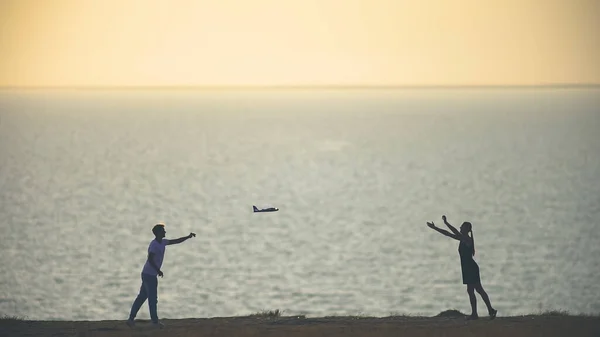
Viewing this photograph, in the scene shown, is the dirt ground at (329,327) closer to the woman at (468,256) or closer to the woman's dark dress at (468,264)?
the woman at (468,256)

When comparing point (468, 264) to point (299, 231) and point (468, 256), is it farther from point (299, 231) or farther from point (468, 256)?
point (299, 231)

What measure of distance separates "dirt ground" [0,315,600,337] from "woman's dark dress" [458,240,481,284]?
76cm

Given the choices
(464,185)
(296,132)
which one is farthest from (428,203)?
(296,132)

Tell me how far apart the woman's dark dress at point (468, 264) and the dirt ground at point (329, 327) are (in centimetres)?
76

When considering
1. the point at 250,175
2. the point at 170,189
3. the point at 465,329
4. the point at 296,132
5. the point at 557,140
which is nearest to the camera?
the point at 465,329

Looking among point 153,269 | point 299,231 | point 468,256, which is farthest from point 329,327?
point 299,231

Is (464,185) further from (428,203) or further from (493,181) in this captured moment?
(428,203)

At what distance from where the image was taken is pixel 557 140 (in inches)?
5748

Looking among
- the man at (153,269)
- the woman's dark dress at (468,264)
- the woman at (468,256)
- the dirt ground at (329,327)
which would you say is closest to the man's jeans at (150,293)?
the man at (153,269)

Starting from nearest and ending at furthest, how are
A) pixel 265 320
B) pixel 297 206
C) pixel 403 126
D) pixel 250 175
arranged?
pixel 265 320 < pixel 297 206 < pixel 250 175 < pixel 403 126

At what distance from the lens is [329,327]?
1969 cm

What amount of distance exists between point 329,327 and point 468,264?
2.86 meters

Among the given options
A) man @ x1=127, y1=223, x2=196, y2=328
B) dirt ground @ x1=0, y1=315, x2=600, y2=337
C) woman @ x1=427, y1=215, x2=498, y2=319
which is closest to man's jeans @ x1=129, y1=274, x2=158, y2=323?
man @ x1=127, y1=223, x2=196, y2=328

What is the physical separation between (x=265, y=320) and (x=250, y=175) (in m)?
74.1
